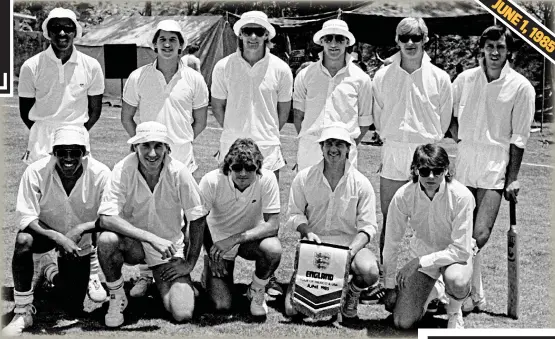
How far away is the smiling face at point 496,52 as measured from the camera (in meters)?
5.42

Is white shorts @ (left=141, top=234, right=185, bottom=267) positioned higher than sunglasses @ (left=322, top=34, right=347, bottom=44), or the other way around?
sunglasses @ (left=322, top=34, right=347, bottom=44)

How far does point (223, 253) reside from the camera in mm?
5441

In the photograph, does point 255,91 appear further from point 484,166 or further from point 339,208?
point 484,166

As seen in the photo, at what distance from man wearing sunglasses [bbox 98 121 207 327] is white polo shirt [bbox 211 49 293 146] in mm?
875

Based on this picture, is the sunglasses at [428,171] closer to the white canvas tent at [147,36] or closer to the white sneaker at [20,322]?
the white sneaker at [20,322]

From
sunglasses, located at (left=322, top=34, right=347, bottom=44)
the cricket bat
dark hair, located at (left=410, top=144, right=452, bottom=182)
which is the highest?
sunglasses, located at (left=322, top=34, right=347, bottom=44)

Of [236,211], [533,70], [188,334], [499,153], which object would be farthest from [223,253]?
[533,70]

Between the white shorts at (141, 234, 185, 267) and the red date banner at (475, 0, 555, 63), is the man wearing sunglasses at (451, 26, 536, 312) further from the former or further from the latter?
the white shorts at (141, 234, 185, 267)

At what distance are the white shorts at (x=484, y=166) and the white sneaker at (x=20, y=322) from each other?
11.2 ft

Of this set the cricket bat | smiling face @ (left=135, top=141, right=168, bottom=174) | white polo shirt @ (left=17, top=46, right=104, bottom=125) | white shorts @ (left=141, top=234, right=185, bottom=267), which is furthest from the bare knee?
the cricket bat

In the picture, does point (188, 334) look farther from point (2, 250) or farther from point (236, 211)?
point (2, 250)

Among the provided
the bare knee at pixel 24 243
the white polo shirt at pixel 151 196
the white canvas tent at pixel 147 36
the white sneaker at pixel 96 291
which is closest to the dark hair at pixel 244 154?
the white polo shirt at pixel 151 196

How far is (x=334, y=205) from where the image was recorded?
17.8 ft

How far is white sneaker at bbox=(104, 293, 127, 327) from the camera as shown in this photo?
5.06 meters
